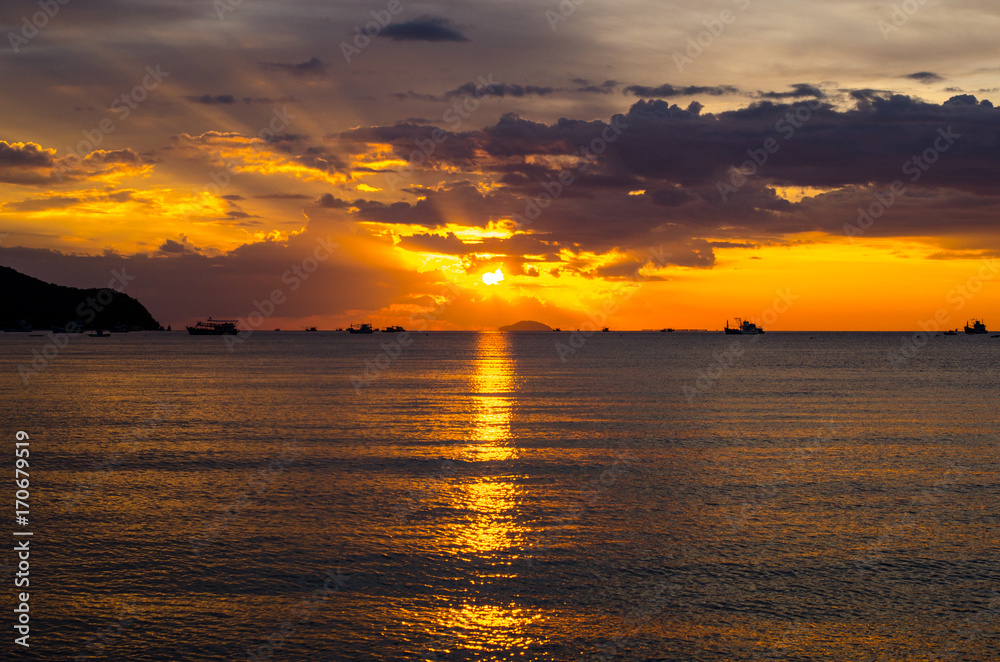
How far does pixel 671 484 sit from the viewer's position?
3294cm

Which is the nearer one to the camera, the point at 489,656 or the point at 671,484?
the point at 489,656

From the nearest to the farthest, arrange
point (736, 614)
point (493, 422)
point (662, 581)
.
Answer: point (736, 614) < point (662, 581) < point (493, 422)

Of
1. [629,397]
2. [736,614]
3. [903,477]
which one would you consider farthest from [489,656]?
[629,397]

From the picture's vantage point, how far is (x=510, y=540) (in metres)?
24.2

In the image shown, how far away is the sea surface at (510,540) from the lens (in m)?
17.2

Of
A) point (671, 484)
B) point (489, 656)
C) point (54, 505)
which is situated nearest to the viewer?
point (489, 656)

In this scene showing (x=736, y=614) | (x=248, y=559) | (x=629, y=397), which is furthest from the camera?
(x=629, y=397)

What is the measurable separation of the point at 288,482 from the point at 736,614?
2126 centimetres

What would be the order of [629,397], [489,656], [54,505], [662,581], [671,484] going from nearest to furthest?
[489,656], [662,581], [54,505], [671,484], [629,397]

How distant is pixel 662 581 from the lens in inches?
813

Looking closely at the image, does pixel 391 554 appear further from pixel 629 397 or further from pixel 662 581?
pixel 629 397

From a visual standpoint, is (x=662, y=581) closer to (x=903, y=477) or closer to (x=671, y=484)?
(x=671, y=484)

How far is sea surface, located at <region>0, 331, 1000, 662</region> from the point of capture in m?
17.2

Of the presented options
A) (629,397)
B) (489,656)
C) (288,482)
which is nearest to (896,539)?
(489,656)
